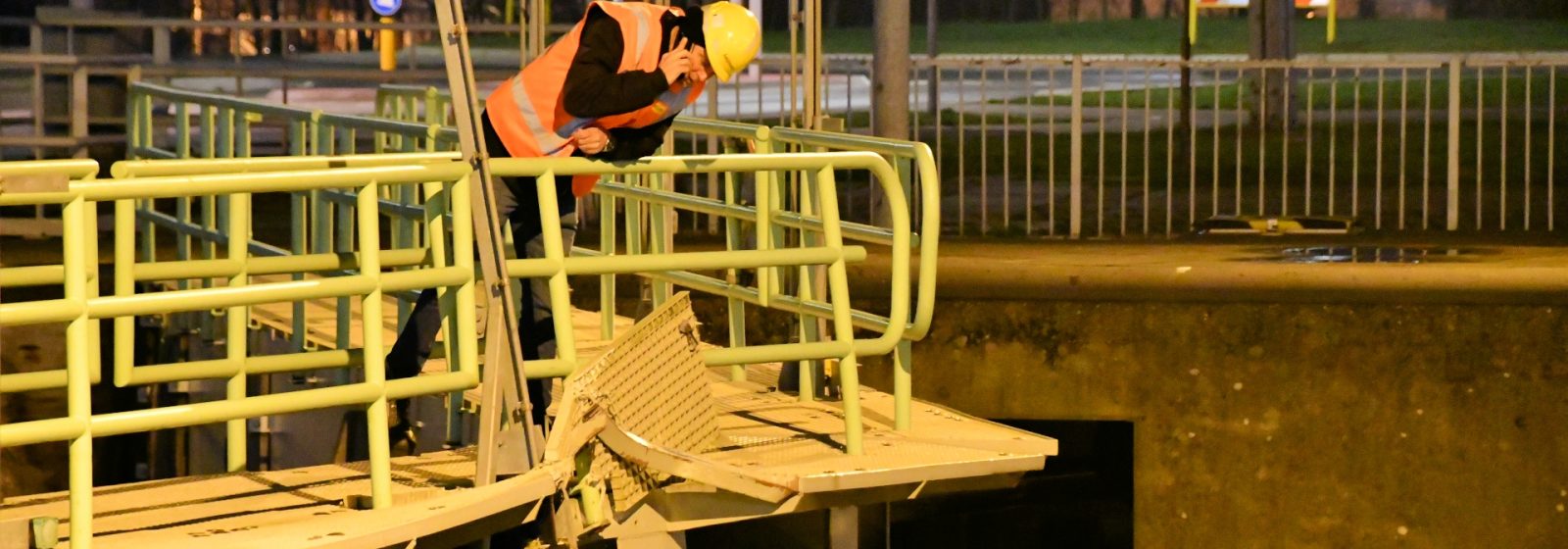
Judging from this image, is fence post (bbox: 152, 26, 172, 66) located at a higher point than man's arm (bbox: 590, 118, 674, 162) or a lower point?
higher

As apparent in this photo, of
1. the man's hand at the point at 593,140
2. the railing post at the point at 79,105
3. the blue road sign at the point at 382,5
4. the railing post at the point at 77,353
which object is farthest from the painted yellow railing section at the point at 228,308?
the blue road sign at the point at 382,5

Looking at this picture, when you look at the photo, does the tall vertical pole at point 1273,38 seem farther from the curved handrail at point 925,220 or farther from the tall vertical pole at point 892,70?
the curved handrail at point 925,220

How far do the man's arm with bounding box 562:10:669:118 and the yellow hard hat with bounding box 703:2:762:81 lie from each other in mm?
163

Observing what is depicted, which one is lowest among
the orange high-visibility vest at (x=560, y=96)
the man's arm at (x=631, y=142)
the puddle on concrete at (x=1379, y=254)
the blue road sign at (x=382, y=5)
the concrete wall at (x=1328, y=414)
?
the concrete wall at (x=1328, y=414)

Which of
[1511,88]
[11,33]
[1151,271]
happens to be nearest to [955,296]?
[1151,271]

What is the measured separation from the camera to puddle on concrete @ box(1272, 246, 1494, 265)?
1074cm

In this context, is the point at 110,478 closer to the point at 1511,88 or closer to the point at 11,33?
the point at 11,33

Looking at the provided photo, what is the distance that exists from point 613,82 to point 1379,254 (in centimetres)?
563

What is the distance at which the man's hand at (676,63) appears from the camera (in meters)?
6.49

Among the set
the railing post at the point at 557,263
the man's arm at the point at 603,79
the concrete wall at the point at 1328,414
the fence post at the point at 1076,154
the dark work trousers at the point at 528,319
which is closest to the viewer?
the railing post at the point at 557,263

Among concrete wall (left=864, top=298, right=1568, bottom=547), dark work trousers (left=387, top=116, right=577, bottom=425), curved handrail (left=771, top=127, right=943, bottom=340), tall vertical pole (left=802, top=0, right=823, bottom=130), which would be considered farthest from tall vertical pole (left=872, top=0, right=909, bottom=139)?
dark work trousers (left=387, top=116, right=577, bottom=425)

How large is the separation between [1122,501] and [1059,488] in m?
0.33

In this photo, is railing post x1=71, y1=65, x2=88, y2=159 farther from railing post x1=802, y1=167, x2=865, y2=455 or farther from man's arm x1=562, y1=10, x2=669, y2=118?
railing post x1=802, y1=167, x2=865, y2=455

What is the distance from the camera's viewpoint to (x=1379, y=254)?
36.4 feet
